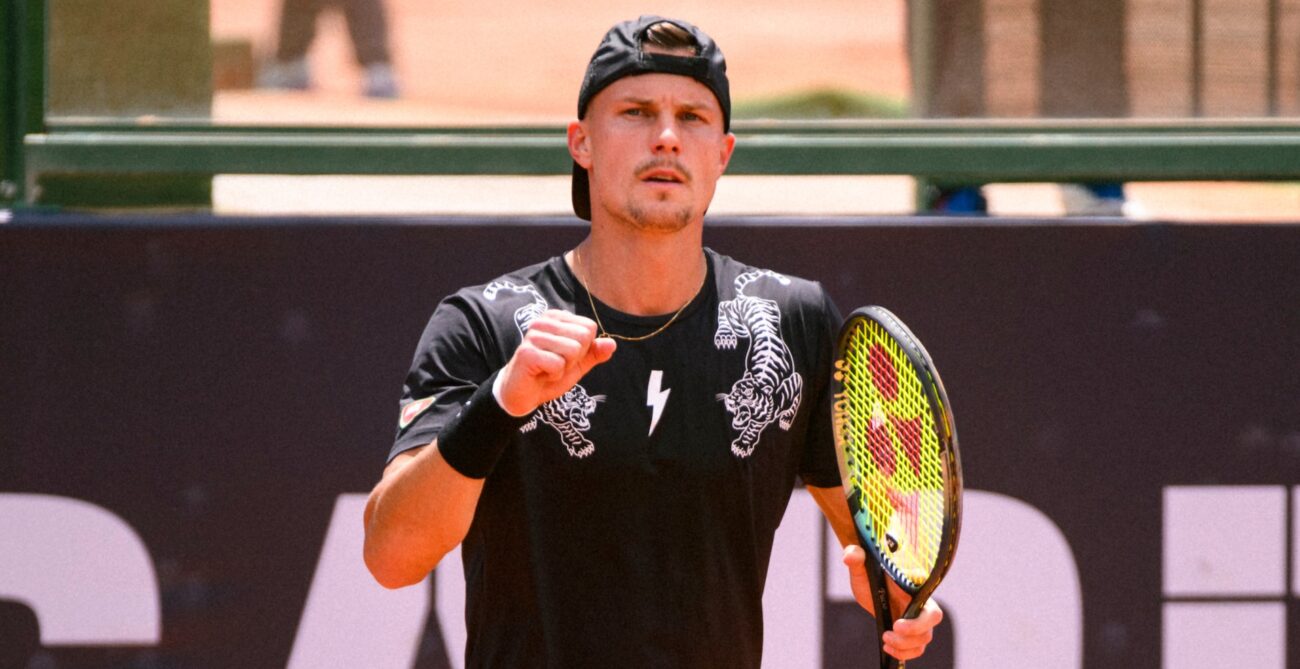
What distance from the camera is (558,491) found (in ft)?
8.24

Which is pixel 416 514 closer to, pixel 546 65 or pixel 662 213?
pixel 662 213

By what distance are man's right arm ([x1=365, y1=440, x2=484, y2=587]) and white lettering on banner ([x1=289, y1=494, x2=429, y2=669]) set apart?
1121mm

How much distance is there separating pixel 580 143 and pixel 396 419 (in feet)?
3.77

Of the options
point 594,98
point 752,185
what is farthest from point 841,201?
point 594,98

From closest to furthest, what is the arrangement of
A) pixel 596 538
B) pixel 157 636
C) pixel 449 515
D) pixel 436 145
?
pixel 449 515 → pixel 596 538 → pixel 157 636 → pixel 436 145

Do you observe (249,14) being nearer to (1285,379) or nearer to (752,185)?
(752,185)

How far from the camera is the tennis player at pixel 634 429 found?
2473 millimetres

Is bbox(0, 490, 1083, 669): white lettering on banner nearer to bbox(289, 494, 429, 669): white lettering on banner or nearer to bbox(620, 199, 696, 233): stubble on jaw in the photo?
bbox(289, 494, 429, 669): white lettering on banner

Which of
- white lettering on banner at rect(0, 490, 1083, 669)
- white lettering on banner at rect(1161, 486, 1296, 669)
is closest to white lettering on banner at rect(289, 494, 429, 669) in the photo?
white lettering on banner at rect(0, 490, 1083, 669)

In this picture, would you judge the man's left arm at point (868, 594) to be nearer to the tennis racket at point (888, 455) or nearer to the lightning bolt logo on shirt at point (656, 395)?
the tennis racket at point (888, 455)

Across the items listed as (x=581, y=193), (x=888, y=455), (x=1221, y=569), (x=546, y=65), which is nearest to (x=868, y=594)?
(x=888, y=455)

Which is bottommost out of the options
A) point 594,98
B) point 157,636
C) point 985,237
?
point 157,636

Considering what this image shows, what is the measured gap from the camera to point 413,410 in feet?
8.10

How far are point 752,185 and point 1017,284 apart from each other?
642 mm
